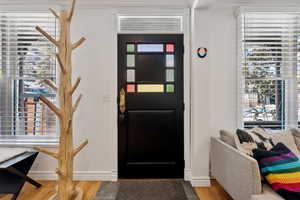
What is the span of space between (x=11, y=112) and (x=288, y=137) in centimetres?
361

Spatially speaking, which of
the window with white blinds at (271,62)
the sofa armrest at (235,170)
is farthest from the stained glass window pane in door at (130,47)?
the sofa armrest at (235,170)

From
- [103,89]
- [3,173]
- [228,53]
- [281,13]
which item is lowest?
[3,173]

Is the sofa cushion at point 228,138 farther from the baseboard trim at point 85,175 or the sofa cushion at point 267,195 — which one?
the baseboard trim at point 85,175

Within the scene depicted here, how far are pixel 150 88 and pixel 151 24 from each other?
922mm

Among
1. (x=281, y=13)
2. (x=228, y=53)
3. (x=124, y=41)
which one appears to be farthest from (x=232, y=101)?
(x=124, y=41)

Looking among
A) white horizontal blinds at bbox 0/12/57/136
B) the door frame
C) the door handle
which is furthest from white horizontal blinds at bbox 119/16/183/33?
white horizontal blinds at bbox 0/12/57/136

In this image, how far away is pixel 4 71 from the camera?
9.68 ft

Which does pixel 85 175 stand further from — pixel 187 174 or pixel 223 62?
pixel 223 62

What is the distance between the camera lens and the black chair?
7.28 feet

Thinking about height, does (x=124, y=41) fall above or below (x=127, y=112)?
above

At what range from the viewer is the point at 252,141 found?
2137 millimetres

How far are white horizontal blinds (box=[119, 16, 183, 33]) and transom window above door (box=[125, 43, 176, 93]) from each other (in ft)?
0.76

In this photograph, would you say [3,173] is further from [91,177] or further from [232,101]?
[232,101]

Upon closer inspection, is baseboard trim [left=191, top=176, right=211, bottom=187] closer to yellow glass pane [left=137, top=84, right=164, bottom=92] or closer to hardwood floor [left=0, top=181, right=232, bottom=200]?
hardwood floor [left=0, top=181, right=232, bottom=200]
